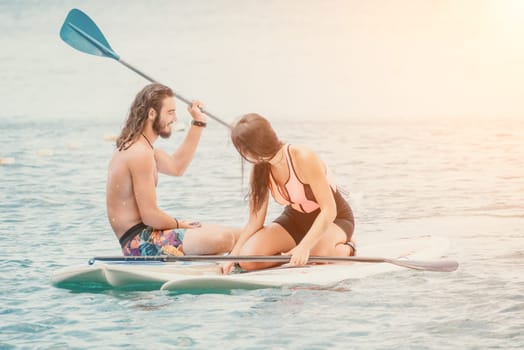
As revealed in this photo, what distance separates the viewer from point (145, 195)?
4.12 meters

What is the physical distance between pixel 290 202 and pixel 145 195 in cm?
58

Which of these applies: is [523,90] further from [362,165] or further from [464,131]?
[362,165]

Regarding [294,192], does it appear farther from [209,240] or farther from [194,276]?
[194,276]

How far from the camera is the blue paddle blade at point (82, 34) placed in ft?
15.4

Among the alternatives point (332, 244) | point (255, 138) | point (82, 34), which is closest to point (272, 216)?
point (82, 34)

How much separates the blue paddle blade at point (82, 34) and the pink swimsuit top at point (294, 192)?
1072 mm

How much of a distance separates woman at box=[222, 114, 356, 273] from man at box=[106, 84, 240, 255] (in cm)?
18

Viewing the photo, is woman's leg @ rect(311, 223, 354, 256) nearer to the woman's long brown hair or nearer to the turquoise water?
the turquoise water

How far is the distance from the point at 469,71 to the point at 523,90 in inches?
104

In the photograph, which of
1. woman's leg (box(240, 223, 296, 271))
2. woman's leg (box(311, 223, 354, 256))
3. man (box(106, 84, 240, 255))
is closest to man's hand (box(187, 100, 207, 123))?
man (box(106, 84, 240, 255))

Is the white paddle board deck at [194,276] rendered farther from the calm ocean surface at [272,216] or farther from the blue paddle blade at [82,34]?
the blue paddle blade at [82,34]

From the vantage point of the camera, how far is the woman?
390 cm

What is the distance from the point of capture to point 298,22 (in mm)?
24047

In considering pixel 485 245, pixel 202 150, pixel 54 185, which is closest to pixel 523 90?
pixel 202 150
